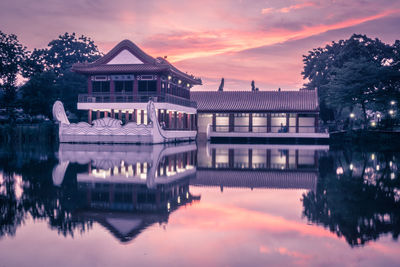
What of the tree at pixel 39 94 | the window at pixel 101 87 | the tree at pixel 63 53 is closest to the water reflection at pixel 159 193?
the window at pixel 101 87

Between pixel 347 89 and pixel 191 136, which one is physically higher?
pixel 347 89

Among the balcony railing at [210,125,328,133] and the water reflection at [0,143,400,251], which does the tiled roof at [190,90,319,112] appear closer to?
the balcony railing at [210,125,328,133]

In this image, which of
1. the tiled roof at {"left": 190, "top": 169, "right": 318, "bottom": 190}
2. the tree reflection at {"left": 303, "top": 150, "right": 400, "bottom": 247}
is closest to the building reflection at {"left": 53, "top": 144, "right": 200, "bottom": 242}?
the tiled roof at {"left": 190, "top": 169, "right": 318, "bottom": 190}

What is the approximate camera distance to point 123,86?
47344 millimetres

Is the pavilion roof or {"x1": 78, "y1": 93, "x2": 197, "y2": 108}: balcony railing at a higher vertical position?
the pavilion roof

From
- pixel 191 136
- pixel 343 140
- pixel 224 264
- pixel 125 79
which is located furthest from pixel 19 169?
pixel 343 140

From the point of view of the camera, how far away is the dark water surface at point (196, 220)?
20.5 feet

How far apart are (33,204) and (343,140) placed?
4375 cm

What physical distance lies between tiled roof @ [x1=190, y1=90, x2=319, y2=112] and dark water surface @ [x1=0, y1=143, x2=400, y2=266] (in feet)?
124

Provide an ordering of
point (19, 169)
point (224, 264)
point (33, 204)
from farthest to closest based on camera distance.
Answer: point (19, 169) → point (33, 204) → point (224, 264)

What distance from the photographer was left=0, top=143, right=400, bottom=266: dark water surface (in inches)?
246

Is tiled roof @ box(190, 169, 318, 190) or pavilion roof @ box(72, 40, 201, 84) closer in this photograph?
tiled roof @ box(190, 169, 318, 190)

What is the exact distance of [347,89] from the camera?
48.3m

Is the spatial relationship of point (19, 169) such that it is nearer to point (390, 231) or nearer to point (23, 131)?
point (390, 231)
